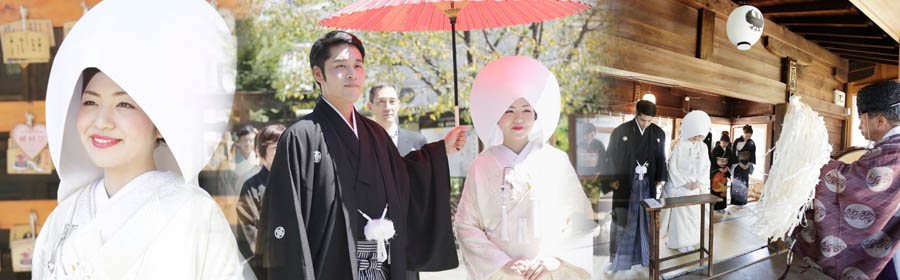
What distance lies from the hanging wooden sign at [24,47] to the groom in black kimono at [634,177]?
3017mm

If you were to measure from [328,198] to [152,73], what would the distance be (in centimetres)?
68

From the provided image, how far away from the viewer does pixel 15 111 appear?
5.84 ft

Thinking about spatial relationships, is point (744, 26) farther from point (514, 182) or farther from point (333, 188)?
point (333, 188)

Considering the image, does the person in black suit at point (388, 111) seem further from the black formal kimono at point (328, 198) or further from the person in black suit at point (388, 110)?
the black formal kimono at point (328, 198)

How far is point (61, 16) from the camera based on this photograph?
1763mm

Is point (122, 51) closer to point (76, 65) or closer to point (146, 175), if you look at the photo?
point (76, 65)

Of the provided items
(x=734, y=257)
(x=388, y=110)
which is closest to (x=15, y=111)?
(x=388, y=110)

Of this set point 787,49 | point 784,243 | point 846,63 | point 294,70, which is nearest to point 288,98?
point 294,70

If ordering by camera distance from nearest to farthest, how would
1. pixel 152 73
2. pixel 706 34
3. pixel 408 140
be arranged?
pixel 152 73 < pixel 408 140 < pixel 706 34

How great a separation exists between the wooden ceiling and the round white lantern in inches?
14.1

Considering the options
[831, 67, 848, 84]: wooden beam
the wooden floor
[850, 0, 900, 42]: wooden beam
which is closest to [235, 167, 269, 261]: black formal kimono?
the wooden floor

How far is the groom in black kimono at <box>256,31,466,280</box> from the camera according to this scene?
148 cm

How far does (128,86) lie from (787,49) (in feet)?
14.4

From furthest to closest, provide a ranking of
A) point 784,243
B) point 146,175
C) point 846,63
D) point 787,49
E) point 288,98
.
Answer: point 846,63 < point 787,49 < point 784,243 < point 288,98 < point 146,175
